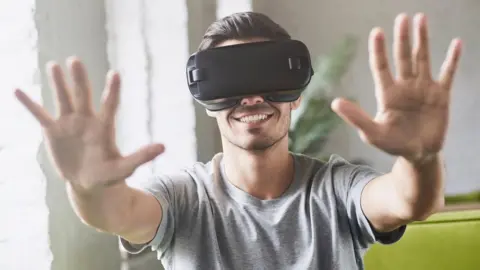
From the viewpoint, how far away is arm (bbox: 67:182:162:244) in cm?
56

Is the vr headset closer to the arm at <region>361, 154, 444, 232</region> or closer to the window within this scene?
the arm at <region>361, 154, 444, 232</region>

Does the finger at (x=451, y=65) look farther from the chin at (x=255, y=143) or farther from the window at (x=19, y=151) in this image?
the window at (x=19, y=151)

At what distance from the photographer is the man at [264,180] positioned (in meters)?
0.52

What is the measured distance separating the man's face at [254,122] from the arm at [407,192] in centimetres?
14

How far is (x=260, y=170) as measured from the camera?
709 mm

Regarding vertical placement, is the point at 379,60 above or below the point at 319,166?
above

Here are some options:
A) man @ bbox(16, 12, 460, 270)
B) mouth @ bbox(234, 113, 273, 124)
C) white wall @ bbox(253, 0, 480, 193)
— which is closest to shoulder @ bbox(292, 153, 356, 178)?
man @ bbox(16, 12, 460, 270)

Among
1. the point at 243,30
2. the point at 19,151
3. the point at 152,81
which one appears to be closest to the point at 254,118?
the point at 243,30

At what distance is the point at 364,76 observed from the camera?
5.17ft

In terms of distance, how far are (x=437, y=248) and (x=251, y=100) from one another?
664 millimetres

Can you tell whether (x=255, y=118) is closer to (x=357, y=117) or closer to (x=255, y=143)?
(x=255, y=143)

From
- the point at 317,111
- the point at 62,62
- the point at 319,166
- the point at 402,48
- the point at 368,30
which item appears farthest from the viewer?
the point at 368,30

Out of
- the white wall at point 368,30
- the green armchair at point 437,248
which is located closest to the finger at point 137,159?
the green armchair at point 437,248

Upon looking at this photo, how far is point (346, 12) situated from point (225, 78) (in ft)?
3.45
